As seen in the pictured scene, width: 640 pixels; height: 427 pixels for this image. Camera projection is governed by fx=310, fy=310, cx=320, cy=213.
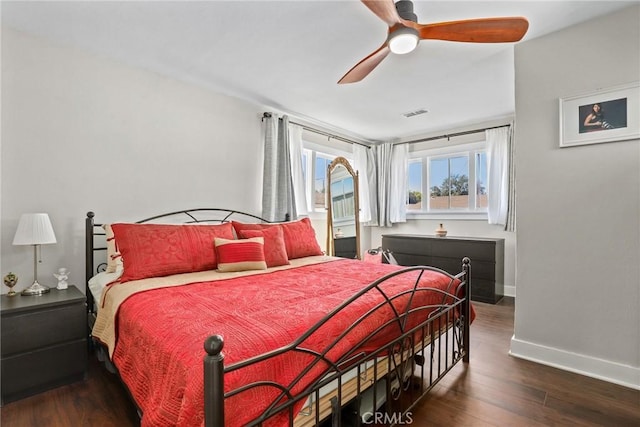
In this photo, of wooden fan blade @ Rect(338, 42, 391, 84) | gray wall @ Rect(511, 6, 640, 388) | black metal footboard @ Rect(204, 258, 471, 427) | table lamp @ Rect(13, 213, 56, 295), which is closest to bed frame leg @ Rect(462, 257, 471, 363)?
black metal footboard @ Rect(204, 258, 471, 427)

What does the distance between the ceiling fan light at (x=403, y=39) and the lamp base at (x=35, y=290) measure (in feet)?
9.38

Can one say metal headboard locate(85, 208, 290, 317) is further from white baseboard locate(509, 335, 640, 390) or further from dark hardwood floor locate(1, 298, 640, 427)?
white baseboard locate(509, 335, 640, 390)

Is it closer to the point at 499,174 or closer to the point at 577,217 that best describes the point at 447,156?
the point at 499,174

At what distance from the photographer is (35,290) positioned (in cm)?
217

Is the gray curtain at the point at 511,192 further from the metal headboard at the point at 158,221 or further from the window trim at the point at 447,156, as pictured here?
the metal headboard at the point at 158,221

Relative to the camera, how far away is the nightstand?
1856mm

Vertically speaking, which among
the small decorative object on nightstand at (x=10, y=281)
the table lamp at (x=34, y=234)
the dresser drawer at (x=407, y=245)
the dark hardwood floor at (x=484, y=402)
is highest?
the table lamp at (x=34, y=234)

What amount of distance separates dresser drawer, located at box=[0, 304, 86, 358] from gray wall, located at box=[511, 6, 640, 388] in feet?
10.8

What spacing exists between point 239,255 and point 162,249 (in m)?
0.56

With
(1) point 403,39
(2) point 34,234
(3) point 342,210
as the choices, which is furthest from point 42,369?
(3) point 342,210

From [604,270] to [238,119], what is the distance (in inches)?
143

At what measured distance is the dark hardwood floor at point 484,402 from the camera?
1712 millimetres

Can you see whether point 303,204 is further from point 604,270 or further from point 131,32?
point 604,270

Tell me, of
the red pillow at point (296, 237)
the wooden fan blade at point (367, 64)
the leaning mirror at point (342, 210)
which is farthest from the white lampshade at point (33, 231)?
the leaning mirror at point (342, 210)
